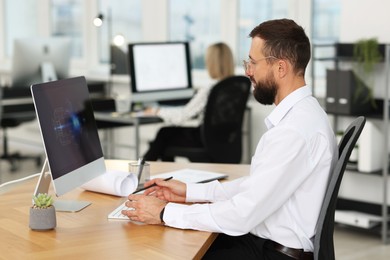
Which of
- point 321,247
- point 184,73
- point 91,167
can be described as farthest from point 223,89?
point 321,247

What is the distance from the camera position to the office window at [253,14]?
220 inches

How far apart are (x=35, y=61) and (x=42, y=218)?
398 cm

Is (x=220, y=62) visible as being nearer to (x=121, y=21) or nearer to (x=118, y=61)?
(x=118, y=61)

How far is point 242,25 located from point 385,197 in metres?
2.10

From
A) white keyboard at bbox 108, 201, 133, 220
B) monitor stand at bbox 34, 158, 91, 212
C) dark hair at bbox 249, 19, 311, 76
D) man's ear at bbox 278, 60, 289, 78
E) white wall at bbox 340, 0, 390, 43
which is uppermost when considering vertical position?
white wall at bbox 340, 0, 390, 43

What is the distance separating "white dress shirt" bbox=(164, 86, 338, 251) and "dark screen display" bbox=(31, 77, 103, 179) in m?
0.38

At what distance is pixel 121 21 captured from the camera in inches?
275

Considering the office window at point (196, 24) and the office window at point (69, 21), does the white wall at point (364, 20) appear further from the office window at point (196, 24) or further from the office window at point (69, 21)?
the office window at point (69, 21)

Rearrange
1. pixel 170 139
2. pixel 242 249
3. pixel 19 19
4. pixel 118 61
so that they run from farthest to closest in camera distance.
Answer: pixel 19 19 < pixel 118 61 < pixel 170 139 < pixel 242 249

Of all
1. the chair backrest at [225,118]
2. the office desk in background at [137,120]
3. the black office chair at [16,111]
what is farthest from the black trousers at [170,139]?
the black office chair at [16,111]

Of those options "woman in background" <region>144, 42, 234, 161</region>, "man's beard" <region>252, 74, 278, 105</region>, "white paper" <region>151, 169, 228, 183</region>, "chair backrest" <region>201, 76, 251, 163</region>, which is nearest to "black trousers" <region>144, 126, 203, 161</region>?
"woman in background" <region>144, 42, 234, 161</region>

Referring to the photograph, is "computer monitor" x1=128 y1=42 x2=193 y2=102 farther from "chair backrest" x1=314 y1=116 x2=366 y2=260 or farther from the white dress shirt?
"chair backrest" x1=314 y1=116 x2=366 y2=260

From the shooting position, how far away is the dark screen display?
7.09 ft

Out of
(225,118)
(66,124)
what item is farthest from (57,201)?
(225,118)
